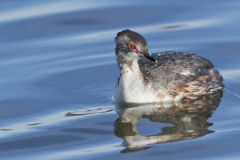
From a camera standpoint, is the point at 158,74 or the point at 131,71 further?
the point at 158,74

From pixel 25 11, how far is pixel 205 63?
202 inches

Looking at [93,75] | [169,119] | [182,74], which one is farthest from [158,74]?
[93,75]

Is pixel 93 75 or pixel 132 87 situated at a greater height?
pixel 93 75

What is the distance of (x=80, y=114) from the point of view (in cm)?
1534

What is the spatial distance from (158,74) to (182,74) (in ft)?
1.33

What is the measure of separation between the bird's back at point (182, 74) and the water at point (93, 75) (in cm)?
33

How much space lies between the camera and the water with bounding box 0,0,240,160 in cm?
1381

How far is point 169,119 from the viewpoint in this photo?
1518 cm

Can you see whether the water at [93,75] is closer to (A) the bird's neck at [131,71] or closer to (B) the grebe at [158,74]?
(B) the grebe at [158,74]

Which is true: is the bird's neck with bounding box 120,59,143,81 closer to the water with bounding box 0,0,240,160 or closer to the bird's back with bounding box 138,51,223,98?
the bird's back with bounding box 138,51,223,98

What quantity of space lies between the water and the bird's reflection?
0.03m

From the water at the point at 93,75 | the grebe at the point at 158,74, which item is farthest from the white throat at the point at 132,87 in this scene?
the water at the point at 93,75

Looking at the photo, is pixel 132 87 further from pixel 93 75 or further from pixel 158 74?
pixel 93 75

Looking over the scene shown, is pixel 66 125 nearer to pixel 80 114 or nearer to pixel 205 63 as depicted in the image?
pixel 80 114
